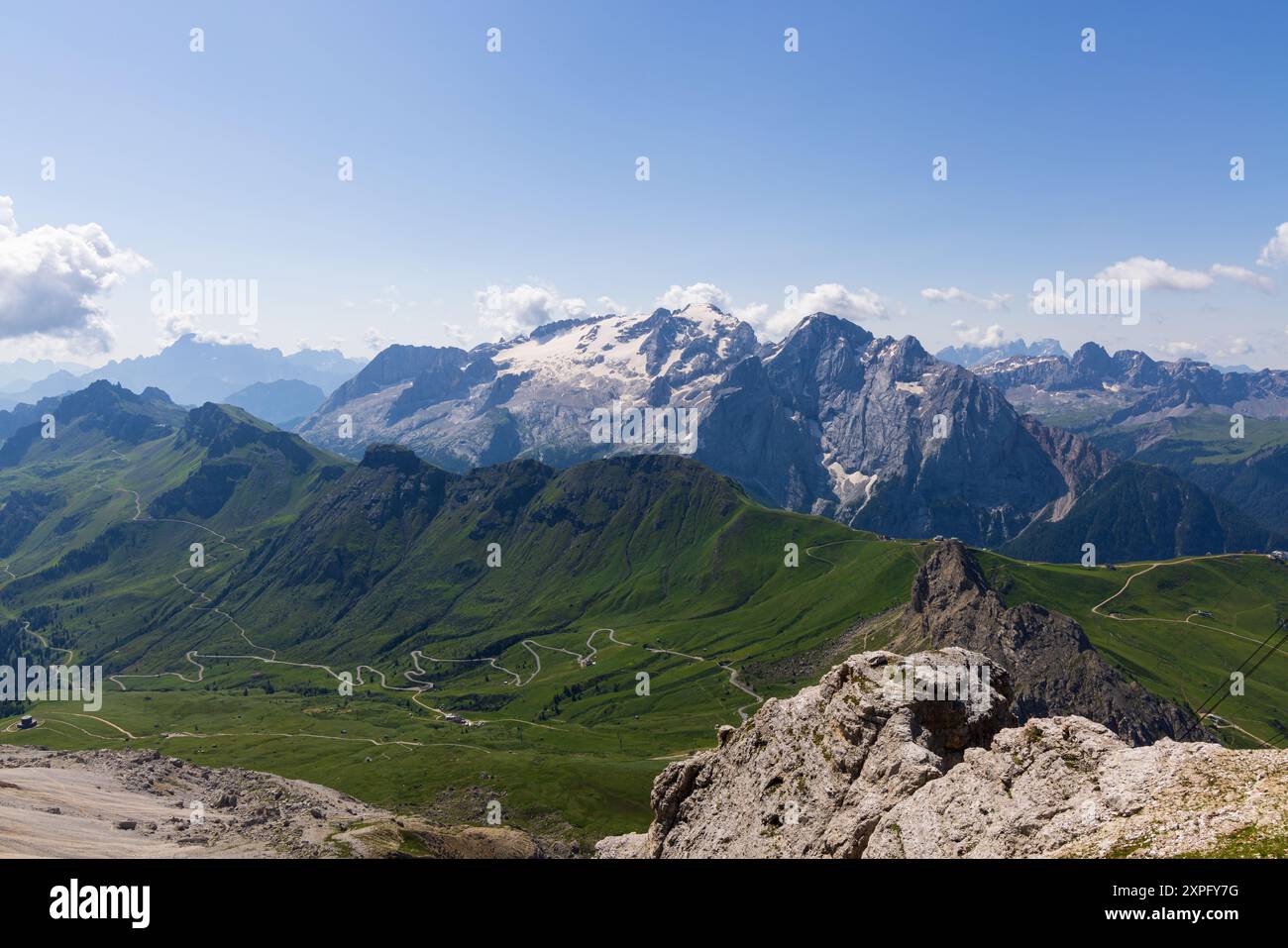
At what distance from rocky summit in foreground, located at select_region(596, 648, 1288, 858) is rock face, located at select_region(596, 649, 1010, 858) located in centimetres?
19

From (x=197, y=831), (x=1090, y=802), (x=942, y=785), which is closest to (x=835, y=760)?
(x=942, y=785)

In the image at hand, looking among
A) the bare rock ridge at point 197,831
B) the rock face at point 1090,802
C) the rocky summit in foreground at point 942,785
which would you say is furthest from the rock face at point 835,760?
the bare rock ridge at point 197,831

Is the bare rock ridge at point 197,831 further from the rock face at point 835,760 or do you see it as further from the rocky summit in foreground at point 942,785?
the rock face at point 835,760

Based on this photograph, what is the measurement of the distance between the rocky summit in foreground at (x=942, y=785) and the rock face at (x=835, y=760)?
191 mm

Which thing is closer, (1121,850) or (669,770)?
(1121,850)

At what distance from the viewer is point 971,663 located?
268ft

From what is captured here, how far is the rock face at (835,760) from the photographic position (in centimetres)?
6632

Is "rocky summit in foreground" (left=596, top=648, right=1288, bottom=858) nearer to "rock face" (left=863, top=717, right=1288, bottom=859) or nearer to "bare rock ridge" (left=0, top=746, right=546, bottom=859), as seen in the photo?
"rock face" (left=863, top=717, right=1288, bottom=859)

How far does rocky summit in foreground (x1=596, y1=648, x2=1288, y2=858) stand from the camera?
39406 millimetres

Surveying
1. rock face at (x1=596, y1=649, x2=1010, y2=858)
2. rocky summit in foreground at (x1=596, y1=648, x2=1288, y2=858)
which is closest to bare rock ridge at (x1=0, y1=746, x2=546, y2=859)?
rocky summit in foreground at (x1=596, y1=648, x2=1288, y2=858)
